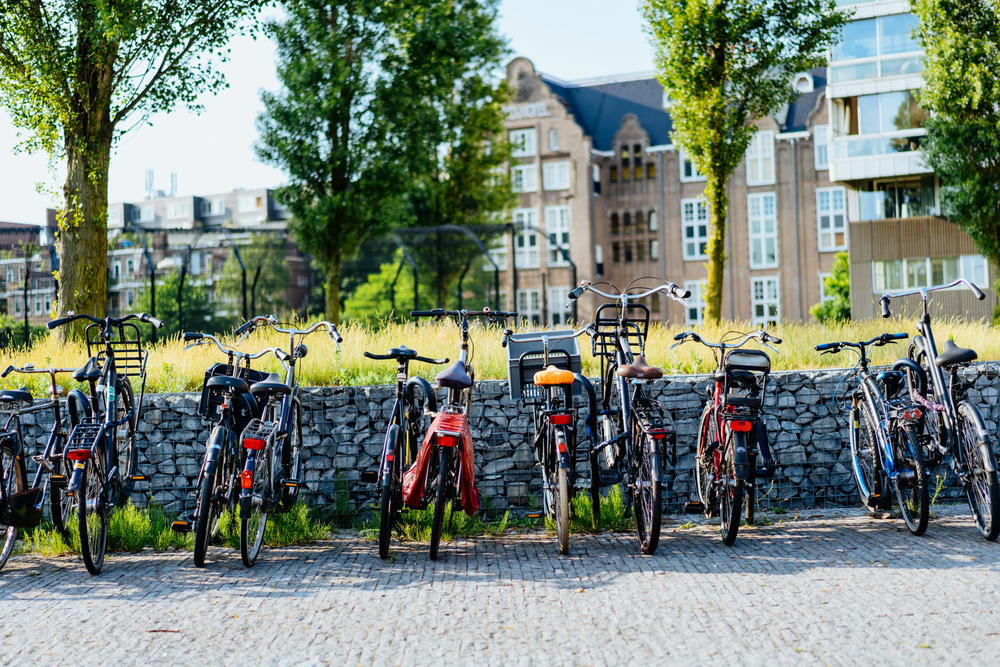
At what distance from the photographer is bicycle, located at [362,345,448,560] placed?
6.42 m

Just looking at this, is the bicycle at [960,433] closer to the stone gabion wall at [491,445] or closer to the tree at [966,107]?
the stone gabion wall at [491,445]

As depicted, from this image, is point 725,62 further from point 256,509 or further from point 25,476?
point 25,476

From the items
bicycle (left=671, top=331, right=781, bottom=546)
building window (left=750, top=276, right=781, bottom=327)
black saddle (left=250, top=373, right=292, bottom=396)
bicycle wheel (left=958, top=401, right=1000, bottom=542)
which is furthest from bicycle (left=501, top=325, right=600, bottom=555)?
building window (left=750, top=276, right=781, bottom=327)

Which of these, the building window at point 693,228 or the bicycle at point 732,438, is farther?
the building window at point 693,228

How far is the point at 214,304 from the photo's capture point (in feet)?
83.7

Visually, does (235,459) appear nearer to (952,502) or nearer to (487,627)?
(487,627)

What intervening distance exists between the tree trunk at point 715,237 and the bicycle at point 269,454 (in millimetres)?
13736

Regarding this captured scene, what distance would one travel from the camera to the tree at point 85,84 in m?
12.8

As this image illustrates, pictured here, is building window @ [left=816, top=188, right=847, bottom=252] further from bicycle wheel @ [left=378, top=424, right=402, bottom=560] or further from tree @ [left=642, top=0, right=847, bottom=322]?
bicycle wheel @ [left=378, top=424, right=402, bottom=560]

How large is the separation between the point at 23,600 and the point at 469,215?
88.6 feet

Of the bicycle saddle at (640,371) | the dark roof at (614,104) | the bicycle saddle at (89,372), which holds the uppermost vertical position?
the dark roof at (614,104)

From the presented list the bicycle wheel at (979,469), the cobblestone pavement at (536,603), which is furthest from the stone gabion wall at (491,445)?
the bicycle wheel at (979,469)

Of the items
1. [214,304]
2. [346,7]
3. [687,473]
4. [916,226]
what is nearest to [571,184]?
[916,226]

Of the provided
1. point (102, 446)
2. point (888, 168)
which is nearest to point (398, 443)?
point (102, 446)
